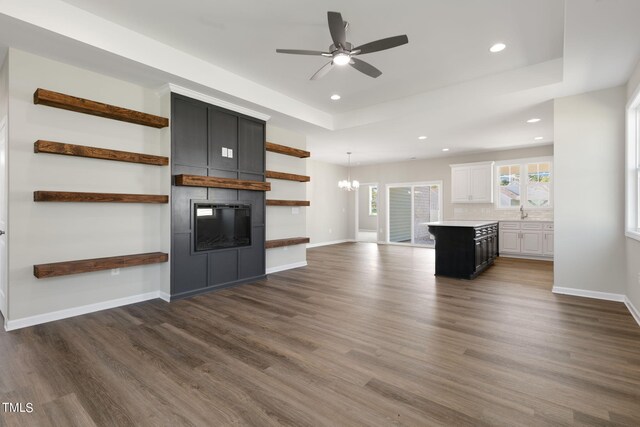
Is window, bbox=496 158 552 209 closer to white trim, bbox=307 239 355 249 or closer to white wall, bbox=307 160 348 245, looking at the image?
white wall, bbox=307 160 348 245

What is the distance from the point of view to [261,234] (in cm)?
515

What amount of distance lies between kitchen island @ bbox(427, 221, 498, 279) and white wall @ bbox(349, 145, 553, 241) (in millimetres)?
3155

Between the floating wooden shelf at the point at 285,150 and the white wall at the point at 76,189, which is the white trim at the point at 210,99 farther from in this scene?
the floating wooden shelf at the point at 285,150

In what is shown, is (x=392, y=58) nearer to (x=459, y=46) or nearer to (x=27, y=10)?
(x=459, y=46)

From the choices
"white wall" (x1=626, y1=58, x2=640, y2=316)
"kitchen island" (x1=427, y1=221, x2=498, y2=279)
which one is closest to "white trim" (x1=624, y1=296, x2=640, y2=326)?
"white wall" (x1=626, y1=58, x2=640, y2=316)

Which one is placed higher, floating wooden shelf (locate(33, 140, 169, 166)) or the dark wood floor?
floating wooden shelf (locate(33, 140, 169, 166))

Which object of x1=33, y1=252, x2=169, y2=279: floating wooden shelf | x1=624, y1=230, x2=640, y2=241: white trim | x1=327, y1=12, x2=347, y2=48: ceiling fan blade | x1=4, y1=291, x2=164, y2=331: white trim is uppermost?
x1=327, y1=12, x2=347, y2=48: ceiling fan blade

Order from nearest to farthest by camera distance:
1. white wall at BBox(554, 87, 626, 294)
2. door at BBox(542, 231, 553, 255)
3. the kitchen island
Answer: white wall at BBox(554, 87, 626, 294) < the kitchen island < door at BBox(542, 231, 553, 255)

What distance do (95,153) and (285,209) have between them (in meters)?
3.23

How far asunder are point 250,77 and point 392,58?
77.8 inches

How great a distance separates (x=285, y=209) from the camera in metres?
6.05

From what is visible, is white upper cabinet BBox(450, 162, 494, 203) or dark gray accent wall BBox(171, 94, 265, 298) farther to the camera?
white upper cabinet BBox(450, 162, 494, 203)

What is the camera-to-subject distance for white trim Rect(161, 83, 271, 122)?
3.94 m

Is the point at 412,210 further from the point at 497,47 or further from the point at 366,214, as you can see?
the point at 497,47
